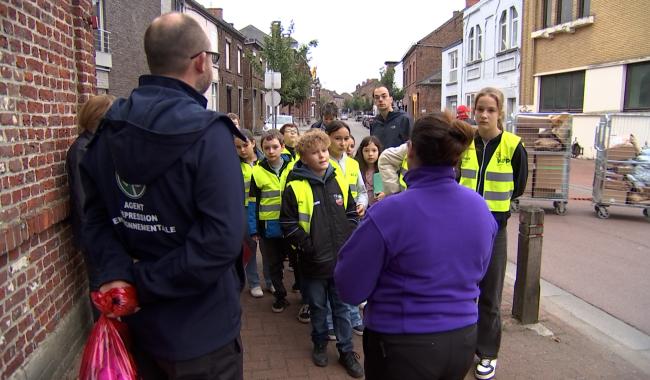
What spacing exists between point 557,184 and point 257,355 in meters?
8.05

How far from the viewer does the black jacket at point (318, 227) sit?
3.75 metres

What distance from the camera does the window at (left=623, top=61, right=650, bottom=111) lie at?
17203 mm

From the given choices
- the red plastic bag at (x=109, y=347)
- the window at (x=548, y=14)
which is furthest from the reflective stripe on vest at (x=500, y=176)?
the window at (x=548, y=14)

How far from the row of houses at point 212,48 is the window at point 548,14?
48.8ft

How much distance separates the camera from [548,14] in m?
22.4

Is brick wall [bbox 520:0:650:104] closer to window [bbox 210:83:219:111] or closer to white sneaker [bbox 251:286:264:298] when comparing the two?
white sneaker [bbox 251:286:264:298]

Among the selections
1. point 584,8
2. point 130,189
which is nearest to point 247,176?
point 130,189

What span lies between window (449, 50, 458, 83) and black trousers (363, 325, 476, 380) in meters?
34.9

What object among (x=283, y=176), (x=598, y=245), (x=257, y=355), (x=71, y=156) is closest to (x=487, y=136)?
(x=283, y=176)

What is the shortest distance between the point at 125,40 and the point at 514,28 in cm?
1848

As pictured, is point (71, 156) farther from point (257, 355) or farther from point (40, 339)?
point (257, 355)

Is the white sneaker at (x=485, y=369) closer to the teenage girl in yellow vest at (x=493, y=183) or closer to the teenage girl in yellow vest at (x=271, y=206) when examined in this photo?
the teenage girl in yellow vest at (x=493, y=183)

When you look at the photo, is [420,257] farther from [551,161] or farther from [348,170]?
[551,161]


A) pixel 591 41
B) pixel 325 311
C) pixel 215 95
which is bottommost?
pixel 325 311
